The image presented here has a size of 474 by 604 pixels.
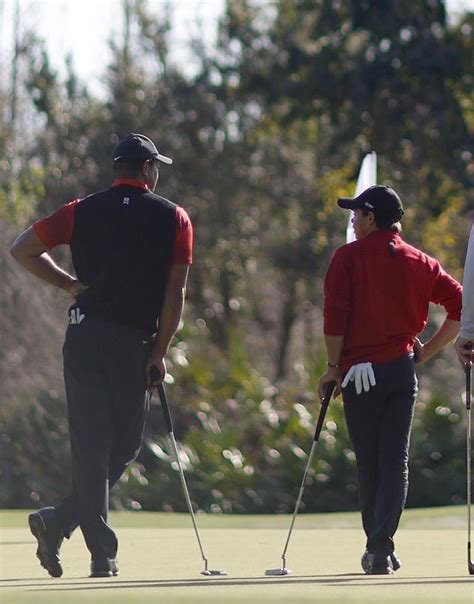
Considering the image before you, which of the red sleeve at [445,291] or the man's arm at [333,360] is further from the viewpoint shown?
the red sleeve at [445,291]

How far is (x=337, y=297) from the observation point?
7715 mm

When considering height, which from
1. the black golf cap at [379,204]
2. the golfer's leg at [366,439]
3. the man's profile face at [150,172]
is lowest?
the golfer's leg at [366,439]

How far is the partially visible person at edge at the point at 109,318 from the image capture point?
24.6 ft

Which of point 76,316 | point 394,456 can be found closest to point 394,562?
point 394,456

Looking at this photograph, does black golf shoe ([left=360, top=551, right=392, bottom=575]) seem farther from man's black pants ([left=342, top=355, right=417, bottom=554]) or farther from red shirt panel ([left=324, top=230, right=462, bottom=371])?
red shirt panel ([left=324, top=230, right=462, bottom=371])

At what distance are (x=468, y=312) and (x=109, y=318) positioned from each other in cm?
170

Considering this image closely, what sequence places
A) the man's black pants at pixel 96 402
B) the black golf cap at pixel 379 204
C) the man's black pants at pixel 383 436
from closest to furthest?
1. the man's black pants at pixel 96 402
2. the man's black pants at pixel 383 436
3. the black golf cap at pixel 379 204

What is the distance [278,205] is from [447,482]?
10886mm

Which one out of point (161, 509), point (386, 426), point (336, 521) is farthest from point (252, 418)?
point (386, 426)

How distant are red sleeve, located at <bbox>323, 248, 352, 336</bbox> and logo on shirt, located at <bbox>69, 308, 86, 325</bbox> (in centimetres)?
116

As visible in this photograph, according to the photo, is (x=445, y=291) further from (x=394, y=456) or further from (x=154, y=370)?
(x=154, y=370)

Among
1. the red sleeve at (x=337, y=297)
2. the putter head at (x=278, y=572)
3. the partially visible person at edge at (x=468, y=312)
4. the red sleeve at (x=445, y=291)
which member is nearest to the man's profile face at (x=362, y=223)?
the red sleeve at (x=337, y=297)

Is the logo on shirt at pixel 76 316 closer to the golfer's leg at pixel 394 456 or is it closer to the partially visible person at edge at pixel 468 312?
the golfer's leg at pixel 394 456

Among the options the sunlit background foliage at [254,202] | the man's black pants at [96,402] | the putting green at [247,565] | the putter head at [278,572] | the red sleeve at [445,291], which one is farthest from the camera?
the sunlit background foliage at [254,202]
